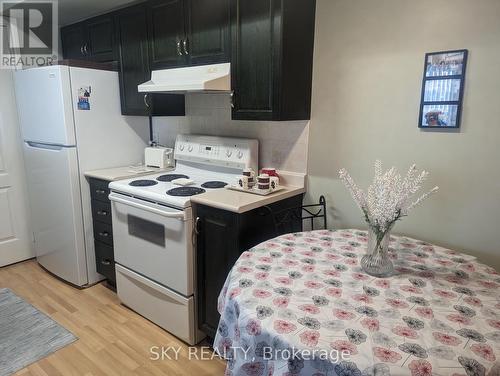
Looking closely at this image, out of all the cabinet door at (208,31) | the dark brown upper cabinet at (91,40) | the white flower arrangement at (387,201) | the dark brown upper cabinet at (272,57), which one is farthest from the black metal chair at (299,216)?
the dark brown upper cabinet at (91,40)

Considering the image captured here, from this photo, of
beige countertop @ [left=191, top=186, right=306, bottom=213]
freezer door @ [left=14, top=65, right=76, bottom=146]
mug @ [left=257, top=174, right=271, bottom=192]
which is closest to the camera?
beige countertop @ [left=191, top=186, right=306, bottom=213]

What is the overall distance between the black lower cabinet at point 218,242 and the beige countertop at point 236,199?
0.04m

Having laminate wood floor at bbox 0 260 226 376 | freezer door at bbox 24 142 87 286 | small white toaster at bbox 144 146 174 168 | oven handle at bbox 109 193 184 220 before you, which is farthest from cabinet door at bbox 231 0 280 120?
laminate wood floor at bbox 0 260 226 376

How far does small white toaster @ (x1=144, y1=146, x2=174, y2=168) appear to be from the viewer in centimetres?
274

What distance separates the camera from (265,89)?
6.22 feet

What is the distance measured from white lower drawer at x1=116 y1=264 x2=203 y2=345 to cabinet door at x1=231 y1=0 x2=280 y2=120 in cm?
119

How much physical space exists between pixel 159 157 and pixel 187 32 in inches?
39.2

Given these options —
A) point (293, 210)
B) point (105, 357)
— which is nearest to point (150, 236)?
point (105, 357)

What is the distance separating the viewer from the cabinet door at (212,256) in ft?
5.92

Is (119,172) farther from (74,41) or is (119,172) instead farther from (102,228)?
(74,41)

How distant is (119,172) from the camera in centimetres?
259

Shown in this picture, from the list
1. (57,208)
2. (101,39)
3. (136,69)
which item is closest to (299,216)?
(136,69)

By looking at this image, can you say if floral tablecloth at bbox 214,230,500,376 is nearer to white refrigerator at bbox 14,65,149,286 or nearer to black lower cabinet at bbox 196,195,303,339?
black lower cabinet at bbox 196,195,303,339

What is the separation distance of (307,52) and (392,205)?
3.86 ft
